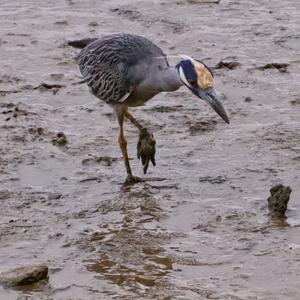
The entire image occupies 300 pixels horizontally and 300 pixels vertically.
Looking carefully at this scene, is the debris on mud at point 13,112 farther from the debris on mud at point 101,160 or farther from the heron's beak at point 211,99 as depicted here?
the heron's beak at point 211,99

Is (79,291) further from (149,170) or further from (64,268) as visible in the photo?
(149,170)

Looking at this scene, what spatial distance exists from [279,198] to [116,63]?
169cm

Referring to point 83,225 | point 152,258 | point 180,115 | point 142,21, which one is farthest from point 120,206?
point 142,21

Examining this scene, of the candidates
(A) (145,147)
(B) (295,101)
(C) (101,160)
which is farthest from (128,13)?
(A) (145,147)

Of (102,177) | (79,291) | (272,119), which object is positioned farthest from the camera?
(272,119)

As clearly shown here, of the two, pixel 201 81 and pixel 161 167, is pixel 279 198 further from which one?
pixel 161 167

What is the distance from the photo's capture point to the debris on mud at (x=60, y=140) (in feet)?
28.4

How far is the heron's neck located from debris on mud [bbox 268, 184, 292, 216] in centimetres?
97

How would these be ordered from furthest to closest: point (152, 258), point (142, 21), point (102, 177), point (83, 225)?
point (142, 21)
point (102, 177)
point (83, 225)
point (152, 258)

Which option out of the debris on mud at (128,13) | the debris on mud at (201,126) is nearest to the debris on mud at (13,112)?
the debris on mud at (201,126)

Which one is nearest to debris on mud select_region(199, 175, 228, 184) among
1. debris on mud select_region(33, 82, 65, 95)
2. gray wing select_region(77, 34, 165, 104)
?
gray wing select_region(77, 34, 165, 104)

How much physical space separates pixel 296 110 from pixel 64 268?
3.29 m

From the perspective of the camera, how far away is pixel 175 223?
7281 mm

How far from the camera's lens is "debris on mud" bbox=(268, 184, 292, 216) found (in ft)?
23.6
